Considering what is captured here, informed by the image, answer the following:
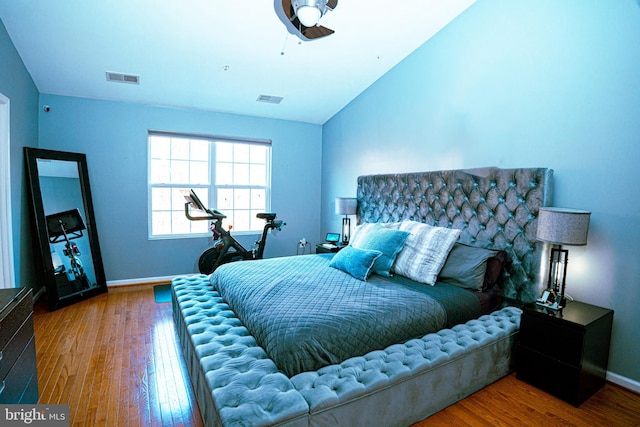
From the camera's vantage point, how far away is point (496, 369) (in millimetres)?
2174

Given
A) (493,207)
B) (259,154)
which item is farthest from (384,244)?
(259,154)

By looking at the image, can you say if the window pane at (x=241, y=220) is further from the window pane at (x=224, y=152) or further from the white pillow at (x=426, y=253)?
the white pillow at (x=426, y=253)

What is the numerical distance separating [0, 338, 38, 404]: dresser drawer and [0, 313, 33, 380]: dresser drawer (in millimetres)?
34

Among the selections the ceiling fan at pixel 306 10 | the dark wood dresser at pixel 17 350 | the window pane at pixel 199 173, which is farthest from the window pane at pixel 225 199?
the ceiling fan at pixel 306 10

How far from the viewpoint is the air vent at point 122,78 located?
3.61 m

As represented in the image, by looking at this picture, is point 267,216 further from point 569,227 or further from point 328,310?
point 569,227

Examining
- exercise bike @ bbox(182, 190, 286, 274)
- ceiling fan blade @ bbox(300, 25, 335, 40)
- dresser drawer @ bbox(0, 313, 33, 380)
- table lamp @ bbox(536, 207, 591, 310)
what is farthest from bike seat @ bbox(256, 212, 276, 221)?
table lamp @ bbox(536, 207, 591, 310)

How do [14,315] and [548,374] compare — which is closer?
[14,315]

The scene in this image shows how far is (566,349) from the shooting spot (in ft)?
6.54

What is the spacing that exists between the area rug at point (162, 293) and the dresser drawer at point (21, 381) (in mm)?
1928

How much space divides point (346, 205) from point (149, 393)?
3.04m

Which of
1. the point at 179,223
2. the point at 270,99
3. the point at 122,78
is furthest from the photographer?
the point at 179,223

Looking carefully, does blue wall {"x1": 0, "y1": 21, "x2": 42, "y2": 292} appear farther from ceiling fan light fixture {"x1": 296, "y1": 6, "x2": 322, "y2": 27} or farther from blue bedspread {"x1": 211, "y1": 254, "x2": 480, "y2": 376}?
ceiling fan light fixture {"x1": 296, "y1": 6, "x2": 322, "y2": 27}

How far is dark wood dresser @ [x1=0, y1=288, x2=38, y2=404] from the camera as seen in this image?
1503 mm
